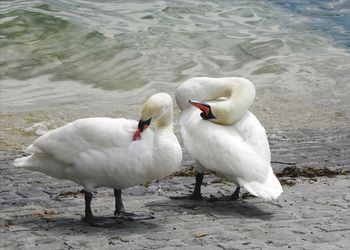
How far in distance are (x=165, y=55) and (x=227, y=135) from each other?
32.6 ft

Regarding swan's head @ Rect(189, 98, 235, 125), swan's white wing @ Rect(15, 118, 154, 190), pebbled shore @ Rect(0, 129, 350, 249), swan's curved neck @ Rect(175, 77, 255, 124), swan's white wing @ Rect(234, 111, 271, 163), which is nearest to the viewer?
pebbled shore @ Rect(0, 129, 350, 249)

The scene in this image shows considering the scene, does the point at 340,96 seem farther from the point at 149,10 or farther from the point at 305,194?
the point at 149,10

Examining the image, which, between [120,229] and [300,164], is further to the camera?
[300,164]

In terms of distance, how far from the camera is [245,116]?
6.71 meters

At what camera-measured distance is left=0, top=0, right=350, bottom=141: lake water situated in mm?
11992

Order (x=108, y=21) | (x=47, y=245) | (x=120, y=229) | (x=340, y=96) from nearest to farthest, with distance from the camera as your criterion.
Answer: (x=47, y=245), (x=120, y=229), (x=340, y=96), (x=108, y=21)

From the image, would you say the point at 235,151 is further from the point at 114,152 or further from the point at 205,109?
the point at 114,152

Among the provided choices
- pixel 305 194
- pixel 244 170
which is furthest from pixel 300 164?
pixel 244 170

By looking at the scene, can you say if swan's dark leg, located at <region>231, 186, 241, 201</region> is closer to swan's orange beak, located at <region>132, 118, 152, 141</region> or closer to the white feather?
the white feather

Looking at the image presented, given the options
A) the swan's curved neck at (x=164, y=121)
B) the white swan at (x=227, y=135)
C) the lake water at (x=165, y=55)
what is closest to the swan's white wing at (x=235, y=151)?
the white swan at (x=227, y=135)

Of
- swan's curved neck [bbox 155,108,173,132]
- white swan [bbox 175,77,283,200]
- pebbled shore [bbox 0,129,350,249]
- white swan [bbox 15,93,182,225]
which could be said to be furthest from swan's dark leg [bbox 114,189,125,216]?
white swan [bbox 175,77,283,200]

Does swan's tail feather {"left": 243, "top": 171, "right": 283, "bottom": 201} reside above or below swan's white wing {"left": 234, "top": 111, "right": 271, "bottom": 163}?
below

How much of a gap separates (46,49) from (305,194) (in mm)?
10576

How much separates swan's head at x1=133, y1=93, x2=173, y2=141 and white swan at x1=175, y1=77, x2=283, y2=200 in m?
0.46
